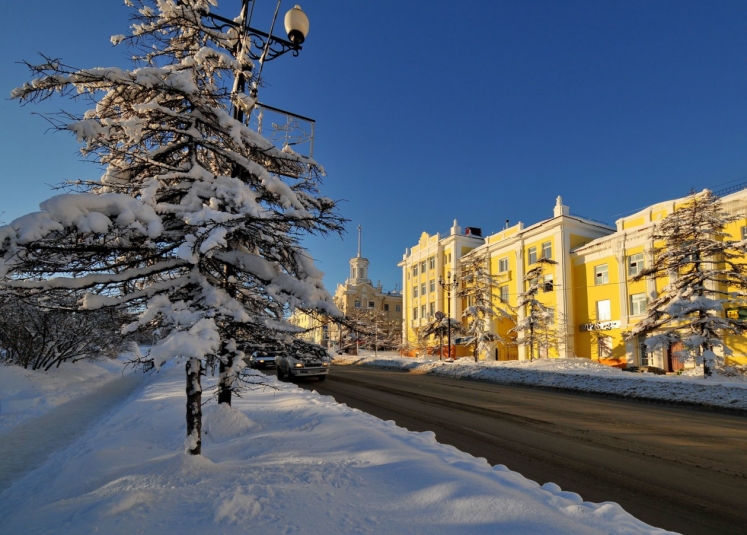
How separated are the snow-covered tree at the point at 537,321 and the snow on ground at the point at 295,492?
2618 cm

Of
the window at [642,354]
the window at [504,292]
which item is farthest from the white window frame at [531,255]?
the window at [642,354]

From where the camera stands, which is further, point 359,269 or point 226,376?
point 359,269

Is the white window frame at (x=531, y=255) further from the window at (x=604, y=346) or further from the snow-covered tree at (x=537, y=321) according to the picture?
the window at (x=604, y=346)

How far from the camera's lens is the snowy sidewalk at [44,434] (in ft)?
25.0

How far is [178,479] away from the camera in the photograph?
4641mm

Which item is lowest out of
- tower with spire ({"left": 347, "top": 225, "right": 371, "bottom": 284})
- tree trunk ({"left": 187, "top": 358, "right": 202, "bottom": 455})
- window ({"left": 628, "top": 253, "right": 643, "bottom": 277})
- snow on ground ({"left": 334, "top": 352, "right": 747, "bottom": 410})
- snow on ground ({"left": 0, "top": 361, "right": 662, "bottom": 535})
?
snow on ground ({"left": 334, "top": 352, "right": 747, "bottom": 410})

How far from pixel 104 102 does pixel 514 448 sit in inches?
346

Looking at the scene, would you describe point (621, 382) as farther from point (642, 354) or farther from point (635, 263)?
point (635, 263)

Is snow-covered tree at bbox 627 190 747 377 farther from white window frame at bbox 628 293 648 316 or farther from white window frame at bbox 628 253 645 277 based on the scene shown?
white window frame at bbox 628 253 645 277

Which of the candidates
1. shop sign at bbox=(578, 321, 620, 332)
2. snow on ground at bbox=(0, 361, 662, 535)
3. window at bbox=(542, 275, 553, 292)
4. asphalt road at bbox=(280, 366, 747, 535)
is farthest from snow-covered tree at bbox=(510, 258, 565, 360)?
snow on ground at bbox=(0, 361, 662, 535)

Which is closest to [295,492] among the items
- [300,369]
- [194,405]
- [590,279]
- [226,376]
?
[194,405]

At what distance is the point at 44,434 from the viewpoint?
10203 mm

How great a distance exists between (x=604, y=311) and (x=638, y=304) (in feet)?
9.27

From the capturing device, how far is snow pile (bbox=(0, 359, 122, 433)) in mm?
12656
